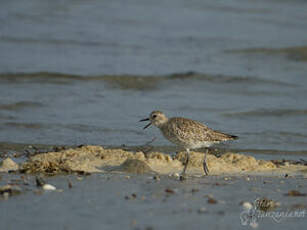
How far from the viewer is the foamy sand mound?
7105mm

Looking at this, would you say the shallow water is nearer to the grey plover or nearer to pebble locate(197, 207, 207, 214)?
the grey plover

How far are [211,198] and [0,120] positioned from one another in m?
5.67

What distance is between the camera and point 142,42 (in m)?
17.5

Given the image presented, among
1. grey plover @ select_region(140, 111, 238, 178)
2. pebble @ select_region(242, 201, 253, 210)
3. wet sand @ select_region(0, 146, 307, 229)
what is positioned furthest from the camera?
grey plover @ select_region(140, 111, 238, 178)

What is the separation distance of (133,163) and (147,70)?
310 inches

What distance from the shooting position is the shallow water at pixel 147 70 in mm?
10414

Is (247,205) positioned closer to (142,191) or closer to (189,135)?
(142,191)

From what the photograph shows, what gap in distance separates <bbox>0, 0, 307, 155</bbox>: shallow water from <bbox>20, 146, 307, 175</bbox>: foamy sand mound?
180 cm

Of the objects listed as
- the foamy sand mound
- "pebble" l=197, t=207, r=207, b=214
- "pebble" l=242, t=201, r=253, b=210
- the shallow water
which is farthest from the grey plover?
the shallow water

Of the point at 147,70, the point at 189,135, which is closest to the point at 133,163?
the point at 189,135

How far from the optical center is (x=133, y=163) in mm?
7180

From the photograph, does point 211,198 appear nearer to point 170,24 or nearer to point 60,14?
point 170,24

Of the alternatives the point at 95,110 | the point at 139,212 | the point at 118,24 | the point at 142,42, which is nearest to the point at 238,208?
the point at 139,212

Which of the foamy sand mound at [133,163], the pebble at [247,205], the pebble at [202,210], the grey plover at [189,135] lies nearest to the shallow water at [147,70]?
the foamy sand mound at [133,163]
